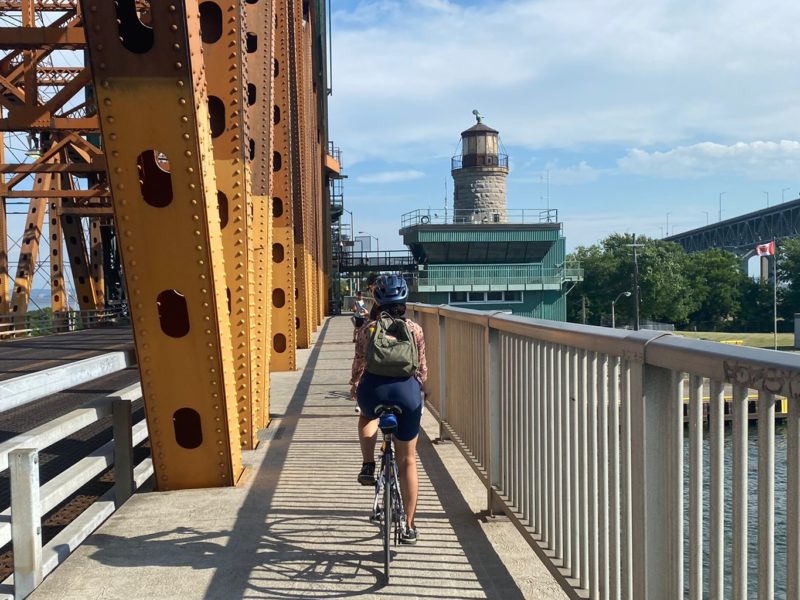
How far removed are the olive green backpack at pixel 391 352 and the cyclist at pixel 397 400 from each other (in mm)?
62

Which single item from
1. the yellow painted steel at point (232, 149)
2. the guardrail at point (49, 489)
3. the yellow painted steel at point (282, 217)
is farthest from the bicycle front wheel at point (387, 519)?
the yellow painted steel at point (282, 217)

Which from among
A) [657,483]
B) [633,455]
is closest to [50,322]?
[633,455]

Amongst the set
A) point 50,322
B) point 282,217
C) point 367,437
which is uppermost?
point 282,217

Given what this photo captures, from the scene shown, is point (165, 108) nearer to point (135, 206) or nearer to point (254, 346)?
point (135, 206)

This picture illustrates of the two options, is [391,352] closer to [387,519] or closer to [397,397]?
[397,397]

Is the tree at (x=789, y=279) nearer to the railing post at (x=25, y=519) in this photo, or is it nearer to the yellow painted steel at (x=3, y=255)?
the yellow painted steel at (x=3, y=255)

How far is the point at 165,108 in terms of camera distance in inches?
210

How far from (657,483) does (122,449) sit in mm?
4418

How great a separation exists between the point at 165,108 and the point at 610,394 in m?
3.59

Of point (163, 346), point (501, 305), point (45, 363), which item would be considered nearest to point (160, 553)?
point (163, 346)

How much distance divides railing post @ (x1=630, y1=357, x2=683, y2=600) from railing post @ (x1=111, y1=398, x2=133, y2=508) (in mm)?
4103

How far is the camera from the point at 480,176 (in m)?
87.8

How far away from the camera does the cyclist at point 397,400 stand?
15.9 ft

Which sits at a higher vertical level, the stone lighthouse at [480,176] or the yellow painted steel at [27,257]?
the stone lighthouse at [480,176]
